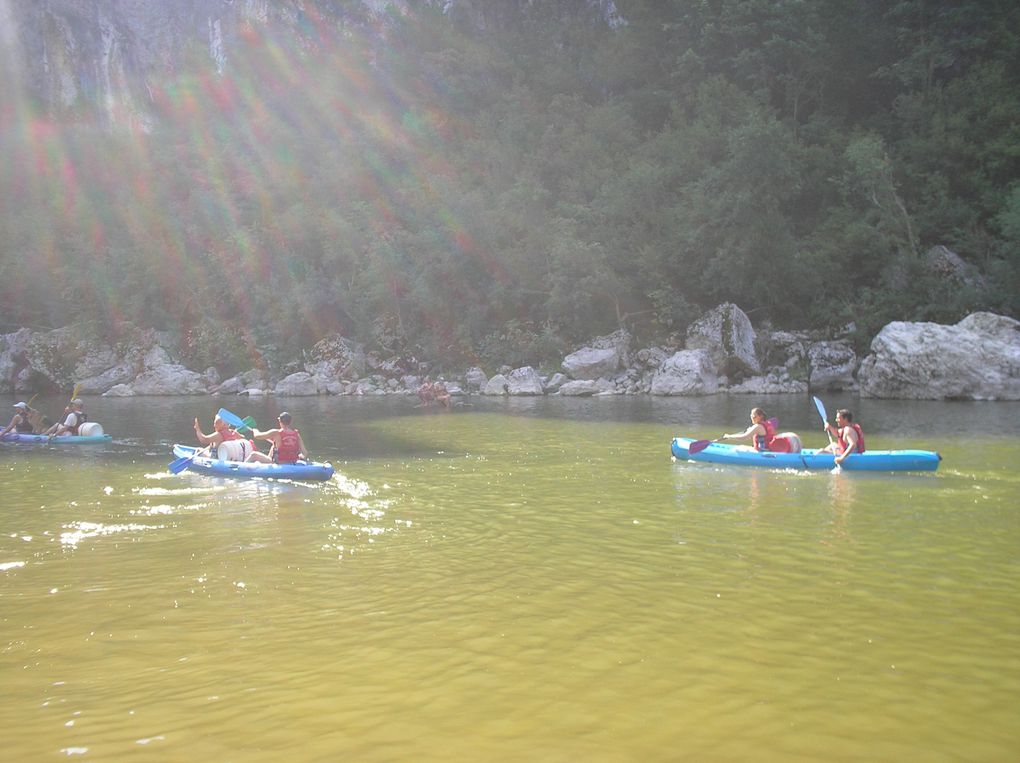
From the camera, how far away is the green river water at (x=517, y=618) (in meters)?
3.82

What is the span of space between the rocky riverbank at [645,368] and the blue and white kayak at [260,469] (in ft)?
58.4

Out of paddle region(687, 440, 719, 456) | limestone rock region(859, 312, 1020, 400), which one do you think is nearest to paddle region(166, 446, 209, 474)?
paddle region(687, 440, 719, 456)

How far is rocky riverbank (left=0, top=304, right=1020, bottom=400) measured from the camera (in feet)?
76.0

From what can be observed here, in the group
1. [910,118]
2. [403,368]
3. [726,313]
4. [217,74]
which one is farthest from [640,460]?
[217,74]

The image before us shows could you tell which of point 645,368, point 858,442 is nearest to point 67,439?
point 858,442

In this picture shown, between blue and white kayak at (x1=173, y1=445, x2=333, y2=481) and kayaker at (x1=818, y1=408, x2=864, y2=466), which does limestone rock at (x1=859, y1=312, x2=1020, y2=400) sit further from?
blue and white kayak at (x1=173, y1=445, x2=333, y2=481)

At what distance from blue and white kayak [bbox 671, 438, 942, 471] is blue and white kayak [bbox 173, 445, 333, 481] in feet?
19.3

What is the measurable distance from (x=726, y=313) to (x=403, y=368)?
1446 cm

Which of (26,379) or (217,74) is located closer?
(26,379)

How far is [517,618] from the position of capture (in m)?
5.44

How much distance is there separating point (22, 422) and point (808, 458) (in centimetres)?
1669

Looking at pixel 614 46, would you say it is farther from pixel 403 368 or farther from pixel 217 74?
pixel 217 74

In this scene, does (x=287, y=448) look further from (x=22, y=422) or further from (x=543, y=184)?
(x=543, y=184)

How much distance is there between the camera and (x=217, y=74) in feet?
178
